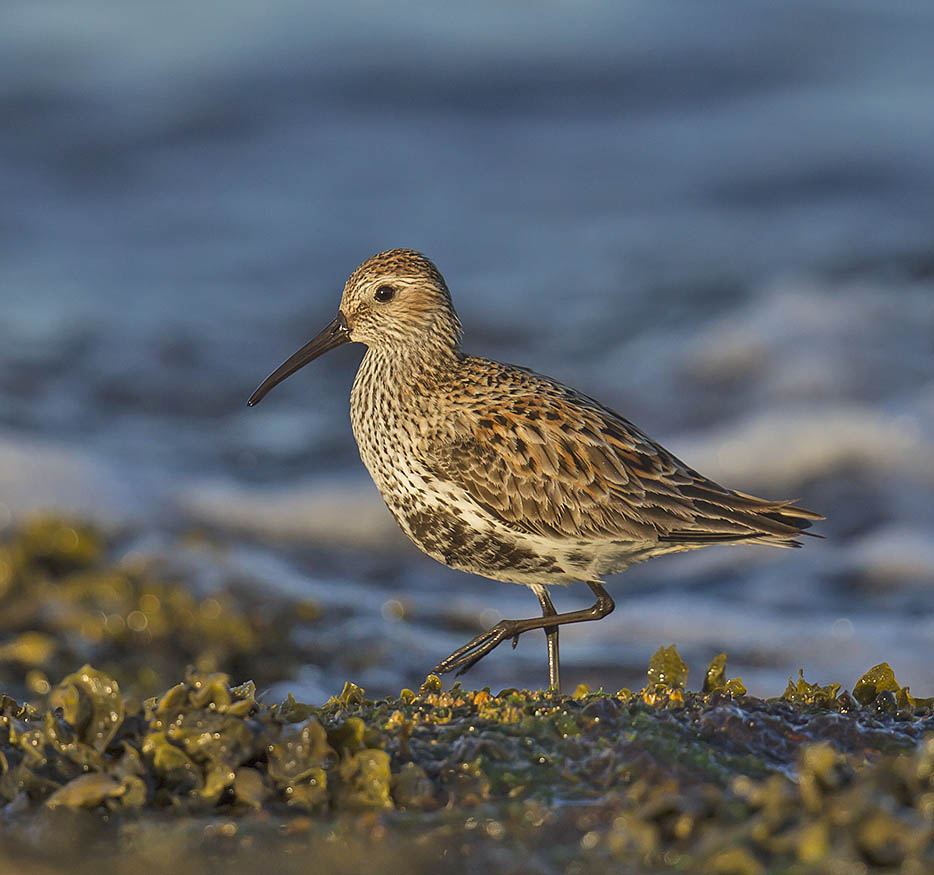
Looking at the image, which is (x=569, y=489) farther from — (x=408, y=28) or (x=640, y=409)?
(x=408, y=28)

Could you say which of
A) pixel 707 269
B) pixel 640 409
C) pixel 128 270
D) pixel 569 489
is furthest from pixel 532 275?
pixel 569 489

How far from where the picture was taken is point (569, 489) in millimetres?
5297

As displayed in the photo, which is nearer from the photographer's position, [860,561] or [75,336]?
[860,561]

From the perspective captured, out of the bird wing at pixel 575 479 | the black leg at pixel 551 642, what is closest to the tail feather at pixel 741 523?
the bird wing at pixel 575 479

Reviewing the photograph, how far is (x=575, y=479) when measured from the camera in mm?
5320

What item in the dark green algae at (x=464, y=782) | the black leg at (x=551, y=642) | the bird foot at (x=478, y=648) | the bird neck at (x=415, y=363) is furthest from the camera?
the bird neck at (x=415, y=363)

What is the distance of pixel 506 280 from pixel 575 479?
10.2m

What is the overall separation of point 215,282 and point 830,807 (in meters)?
13.3

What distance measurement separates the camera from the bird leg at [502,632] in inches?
203

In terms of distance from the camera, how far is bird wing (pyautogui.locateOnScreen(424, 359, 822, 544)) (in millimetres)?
5191

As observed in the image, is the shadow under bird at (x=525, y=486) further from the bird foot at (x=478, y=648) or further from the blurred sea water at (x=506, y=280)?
the blurred sea water at (x=506, y=280)

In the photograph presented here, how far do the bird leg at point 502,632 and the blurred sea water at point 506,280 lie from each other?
2004 millimetres

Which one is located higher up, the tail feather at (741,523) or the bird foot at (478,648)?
the tail feather at (741,523)

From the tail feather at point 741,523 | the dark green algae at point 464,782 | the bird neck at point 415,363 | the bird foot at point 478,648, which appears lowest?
the dark green algae at point 464,782
